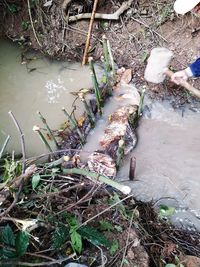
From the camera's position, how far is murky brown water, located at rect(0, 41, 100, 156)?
14.2 ft

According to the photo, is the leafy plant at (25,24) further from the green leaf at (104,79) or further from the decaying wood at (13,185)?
the decaying wood at (13,185)

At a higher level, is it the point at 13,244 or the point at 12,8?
the point at 12,8

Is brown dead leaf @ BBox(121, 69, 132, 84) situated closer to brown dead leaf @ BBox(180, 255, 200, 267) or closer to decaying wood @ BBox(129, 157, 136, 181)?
decaying wood @ BBox(129, 157, 136, 181)

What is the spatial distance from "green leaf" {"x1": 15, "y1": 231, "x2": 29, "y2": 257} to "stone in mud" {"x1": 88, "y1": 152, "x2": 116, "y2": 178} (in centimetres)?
141

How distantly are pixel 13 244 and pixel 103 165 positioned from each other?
1.52m

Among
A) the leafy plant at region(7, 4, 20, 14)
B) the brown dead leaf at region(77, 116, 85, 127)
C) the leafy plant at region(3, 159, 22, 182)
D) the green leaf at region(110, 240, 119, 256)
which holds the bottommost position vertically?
the green leaf at region(110, 240, 119, 256)

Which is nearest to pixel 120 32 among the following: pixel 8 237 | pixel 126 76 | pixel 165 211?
pixel 126 76

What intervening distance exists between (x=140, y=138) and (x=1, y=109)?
1776mm

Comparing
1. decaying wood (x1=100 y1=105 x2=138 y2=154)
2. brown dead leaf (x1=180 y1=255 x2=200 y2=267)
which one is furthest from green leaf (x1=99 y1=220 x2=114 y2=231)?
decaying wood (x1=100 y1=105 x2=138 y2=154)

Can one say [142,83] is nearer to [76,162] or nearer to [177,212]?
[76,162]

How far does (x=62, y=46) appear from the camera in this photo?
5172mm

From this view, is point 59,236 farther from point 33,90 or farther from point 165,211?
point 33,90

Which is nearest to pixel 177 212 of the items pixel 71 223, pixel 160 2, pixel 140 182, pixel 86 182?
pixel 140 182

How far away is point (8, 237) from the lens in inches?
93.4
